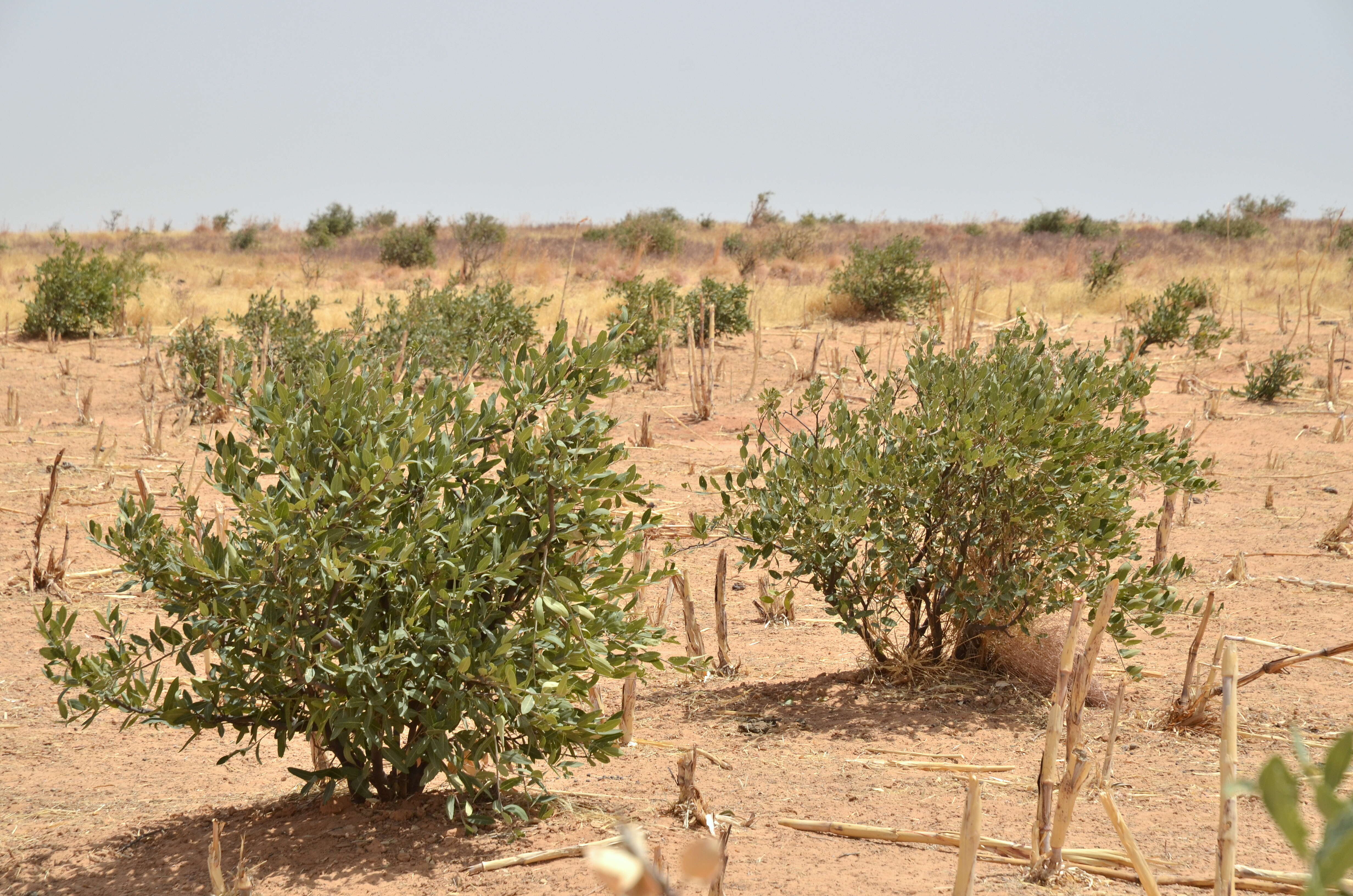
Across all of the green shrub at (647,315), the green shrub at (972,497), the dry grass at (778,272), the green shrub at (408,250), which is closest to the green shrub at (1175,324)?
the dry grass at (778,272)

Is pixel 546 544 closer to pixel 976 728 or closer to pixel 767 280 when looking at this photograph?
pixel 976 728

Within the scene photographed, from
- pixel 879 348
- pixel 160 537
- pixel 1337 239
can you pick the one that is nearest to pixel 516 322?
pixel 879 348

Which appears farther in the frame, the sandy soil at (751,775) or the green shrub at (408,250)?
the green shrub at (408,250)

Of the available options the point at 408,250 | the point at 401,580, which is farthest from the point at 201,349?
the point at 408,250

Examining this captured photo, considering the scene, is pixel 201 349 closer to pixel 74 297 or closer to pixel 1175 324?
pixel 74 297

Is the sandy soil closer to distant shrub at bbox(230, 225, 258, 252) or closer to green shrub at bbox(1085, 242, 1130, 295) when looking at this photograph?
green shrub at bbox(1085, 242, 1130, 295)

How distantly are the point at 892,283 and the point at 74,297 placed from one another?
11291 millimetres

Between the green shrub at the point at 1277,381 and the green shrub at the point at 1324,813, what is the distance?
1175 centimetres

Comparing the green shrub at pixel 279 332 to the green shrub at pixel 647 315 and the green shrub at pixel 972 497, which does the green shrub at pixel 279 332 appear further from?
the green shrub at pixel 972 497

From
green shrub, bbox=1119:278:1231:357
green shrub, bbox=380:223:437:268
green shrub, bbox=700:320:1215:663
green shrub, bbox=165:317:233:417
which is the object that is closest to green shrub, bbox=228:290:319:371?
green shrub, bbox=165:317:233:417

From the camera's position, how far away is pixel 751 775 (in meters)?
→ 3.55

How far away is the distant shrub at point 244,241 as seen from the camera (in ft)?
108

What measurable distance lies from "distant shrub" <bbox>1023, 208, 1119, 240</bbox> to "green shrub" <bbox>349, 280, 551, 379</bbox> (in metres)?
Answer: 25.5

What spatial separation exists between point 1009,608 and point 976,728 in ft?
1.69
